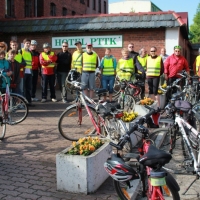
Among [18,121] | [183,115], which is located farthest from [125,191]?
[18,121]

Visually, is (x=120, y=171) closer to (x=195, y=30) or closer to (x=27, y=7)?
(x=27, y=7)

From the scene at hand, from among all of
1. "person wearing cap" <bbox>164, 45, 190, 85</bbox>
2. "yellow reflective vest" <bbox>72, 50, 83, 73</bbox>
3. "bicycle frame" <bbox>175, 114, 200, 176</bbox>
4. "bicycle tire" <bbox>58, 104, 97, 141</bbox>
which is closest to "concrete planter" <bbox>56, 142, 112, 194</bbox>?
"bicycle frame" <bbox>175, 114, 200, 176</bbox>

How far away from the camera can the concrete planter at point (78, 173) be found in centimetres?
436

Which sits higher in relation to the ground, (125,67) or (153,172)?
(125,67)

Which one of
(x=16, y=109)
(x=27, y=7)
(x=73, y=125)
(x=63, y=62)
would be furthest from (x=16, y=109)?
(x=27, y=7)

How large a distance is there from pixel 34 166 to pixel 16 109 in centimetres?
274

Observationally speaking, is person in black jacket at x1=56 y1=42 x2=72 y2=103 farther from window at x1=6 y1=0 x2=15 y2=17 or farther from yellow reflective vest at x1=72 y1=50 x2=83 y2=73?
window at x1=6 y1=0 x2=15 y2=17

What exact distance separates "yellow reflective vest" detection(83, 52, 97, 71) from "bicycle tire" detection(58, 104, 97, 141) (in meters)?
4.13

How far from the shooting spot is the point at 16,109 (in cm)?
787

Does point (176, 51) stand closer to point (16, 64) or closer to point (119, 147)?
point (16, 64)

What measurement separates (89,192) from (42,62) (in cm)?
778

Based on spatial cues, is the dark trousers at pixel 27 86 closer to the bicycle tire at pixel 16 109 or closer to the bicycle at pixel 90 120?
the bicycle tire at pixel 16 109

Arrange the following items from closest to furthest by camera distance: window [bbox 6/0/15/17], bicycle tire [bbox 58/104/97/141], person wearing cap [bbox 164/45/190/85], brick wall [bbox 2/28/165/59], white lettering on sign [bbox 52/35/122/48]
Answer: bicycle tire [bbox 58/104/97/141] → person wearing cap [bbox 164/45/190/85] → brick wall [bbox 2/28/165/59] → white lettering on sign [bbox 52/35/122/48] → window [bbox 6/0/15/17]

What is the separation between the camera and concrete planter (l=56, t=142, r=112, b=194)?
436 centimetres
